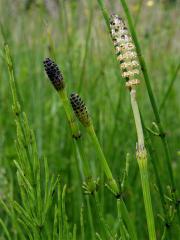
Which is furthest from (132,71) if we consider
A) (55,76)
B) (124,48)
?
(55,76)

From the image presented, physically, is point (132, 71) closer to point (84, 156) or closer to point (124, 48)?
point (124, 48)

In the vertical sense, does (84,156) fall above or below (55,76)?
below

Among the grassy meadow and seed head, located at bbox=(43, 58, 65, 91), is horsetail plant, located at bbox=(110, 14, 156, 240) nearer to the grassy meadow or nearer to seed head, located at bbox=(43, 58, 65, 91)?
the grassy meadow

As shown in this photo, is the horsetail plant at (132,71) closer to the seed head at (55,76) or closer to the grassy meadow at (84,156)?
the grassy meadow at (84,156)

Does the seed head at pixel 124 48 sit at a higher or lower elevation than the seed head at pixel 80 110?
higher

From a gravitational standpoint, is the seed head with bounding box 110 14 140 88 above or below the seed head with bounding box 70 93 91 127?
above

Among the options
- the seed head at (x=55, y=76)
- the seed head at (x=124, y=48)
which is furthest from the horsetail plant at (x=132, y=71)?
the seed head at (x=55, y=76)

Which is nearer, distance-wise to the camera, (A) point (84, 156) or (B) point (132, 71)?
(B) point (132, 71)

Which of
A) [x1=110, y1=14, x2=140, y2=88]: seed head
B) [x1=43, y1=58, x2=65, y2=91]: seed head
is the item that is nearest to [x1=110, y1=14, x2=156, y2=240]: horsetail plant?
[x1=110, y1=14, x2=140, y2=88]: seed head

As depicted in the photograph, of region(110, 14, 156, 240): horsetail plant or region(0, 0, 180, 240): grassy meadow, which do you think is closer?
region(110, 14, 156, 240): horsetail plant
